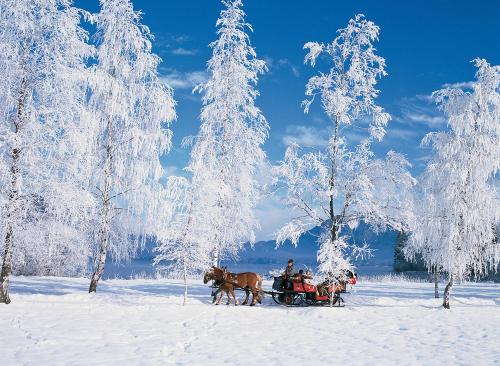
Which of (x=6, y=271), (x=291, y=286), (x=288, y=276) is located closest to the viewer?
(x=6, y=271)

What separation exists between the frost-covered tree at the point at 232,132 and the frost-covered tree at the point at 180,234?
17.0ft

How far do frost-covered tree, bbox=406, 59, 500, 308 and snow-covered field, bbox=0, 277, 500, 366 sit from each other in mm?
2438

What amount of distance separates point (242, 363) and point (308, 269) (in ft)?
30.9

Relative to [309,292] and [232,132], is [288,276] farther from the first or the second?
[232,132]

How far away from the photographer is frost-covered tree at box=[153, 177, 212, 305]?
1767 cm

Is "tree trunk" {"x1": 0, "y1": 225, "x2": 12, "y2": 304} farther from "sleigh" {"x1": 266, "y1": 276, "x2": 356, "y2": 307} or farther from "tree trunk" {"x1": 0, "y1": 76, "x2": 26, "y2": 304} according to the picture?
"sleigh" {"x1": 266, "y1": 276, "x2": 356, "y2": 307}

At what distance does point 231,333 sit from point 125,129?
10.6m

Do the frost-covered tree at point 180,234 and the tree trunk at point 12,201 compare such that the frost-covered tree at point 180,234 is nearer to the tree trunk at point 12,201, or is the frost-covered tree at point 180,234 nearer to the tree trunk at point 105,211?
the tree trunk at point 105,211

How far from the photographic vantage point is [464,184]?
727 inches

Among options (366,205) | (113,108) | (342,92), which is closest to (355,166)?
(366,205)

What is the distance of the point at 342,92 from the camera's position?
19484 millimetres

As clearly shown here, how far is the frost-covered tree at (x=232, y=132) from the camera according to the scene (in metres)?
23.9

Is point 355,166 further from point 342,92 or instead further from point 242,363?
point 242,363

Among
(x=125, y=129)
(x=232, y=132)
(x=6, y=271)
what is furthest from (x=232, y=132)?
(x=6, y=271)
